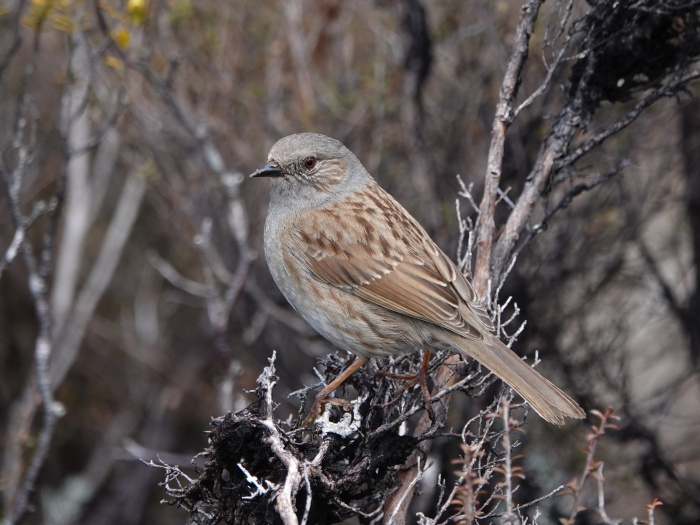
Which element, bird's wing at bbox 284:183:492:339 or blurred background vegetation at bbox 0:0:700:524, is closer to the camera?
bird's wing at bbox 284:183:492:339

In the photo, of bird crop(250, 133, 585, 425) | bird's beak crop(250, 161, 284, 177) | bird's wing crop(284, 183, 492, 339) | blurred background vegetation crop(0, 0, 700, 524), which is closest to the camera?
bird crop(250, 133, 585, 425)

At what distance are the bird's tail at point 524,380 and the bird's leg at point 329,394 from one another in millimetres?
470

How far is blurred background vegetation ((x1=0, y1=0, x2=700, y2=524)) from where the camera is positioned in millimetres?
5406

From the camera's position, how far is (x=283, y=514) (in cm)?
245

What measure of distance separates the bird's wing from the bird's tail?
14 cm

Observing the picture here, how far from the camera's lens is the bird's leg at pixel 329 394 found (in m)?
3.22

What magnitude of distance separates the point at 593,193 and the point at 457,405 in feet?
6.18

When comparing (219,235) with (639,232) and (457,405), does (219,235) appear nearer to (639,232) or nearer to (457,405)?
(457,405)

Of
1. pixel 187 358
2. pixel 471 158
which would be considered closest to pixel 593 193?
pixel 471 158

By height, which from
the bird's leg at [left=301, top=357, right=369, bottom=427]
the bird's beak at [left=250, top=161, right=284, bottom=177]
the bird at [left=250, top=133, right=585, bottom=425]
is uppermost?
the bird's beak at [left=250, top=161, right=284, bottom=177]

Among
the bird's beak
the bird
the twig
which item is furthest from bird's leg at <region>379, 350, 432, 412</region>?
the bird's beak

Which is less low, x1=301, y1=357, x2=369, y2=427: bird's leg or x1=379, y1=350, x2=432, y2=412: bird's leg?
x1=301, y1=357, x2=369, y2=427: bird's leg

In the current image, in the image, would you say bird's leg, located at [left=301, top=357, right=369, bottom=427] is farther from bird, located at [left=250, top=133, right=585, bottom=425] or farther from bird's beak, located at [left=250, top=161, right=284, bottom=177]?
bird's beak, located at [left=250, top=161, right=284, bottom=177]

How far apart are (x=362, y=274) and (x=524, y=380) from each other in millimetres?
1012
